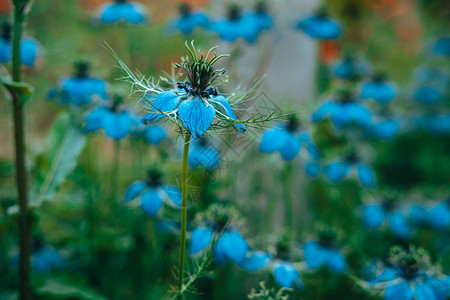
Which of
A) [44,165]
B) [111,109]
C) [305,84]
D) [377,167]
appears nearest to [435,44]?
[377,167]

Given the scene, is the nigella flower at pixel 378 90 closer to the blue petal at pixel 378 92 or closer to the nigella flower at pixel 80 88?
the blue petal at pixel 378 92

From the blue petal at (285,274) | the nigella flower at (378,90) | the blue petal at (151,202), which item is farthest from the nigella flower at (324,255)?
the nigella flower at (378,90)

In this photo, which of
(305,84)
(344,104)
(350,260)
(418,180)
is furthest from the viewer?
(418,180)

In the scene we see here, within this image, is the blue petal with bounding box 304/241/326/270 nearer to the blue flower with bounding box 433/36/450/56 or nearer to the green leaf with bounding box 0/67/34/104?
the green leaf with bounding box 0/67/34/104

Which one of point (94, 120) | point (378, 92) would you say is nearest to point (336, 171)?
point (378, 92)

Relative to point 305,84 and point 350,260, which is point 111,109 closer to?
point 305,84

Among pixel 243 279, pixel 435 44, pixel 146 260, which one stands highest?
→ pixel 435 44

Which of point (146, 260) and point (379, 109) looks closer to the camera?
point (146, 260)
